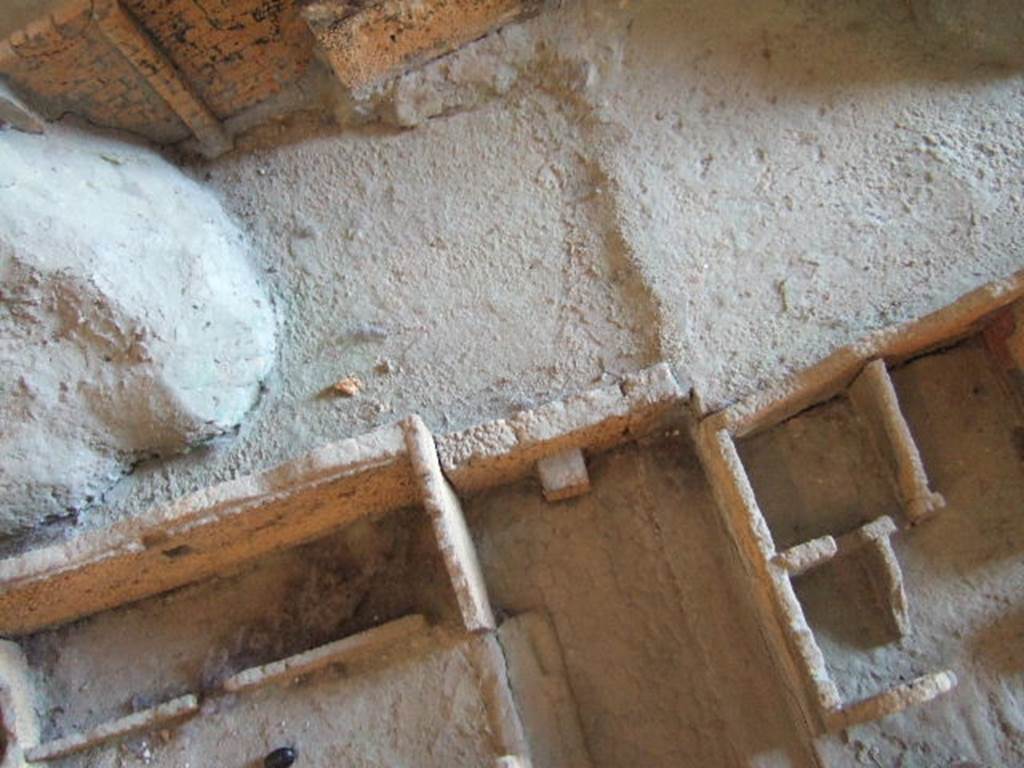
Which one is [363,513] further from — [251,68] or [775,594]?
[251,68]

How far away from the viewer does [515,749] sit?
208cm

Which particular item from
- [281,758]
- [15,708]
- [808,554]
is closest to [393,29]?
[808,554]

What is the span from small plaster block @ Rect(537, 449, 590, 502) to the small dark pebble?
90 centimetres

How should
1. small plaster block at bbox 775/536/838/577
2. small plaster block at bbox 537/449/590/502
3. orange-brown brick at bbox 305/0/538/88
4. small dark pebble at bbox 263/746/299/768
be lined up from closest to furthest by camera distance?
1. small plaster block at bbox 775/536/838/577
2. small dark pebble at bbox 263/746/299/768
3. small plaster block at bbox 537/449/590/502
4. orange-brown brick at bbox 305/0/538/88

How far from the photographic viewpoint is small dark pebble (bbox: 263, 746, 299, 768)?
2168 millimetres

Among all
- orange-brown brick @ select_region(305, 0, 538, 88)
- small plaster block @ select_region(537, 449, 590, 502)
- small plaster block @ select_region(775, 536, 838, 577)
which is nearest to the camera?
small plaster block @ select_region(775, 536, 838, 577)

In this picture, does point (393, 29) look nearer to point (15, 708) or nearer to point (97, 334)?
point (97, 334)

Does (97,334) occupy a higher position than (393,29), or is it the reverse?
(393,29)

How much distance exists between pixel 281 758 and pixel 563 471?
3.21 ft

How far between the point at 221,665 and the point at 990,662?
186 centimetres

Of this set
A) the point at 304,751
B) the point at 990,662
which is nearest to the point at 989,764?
the point at 990,662

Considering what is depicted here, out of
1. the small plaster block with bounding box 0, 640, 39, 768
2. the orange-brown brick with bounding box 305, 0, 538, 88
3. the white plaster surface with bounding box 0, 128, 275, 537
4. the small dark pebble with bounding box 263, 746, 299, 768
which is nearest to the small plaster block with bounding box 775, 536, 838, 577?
the small dark pebble with bounding box 263, 746, 299, 768

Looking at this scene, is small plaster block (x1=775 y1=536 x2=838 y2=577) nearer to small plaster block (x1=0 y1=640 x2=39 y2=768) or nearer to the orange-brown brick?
the orange-brown brick

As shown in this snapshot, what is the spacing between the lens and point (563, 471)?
2.29 metres
